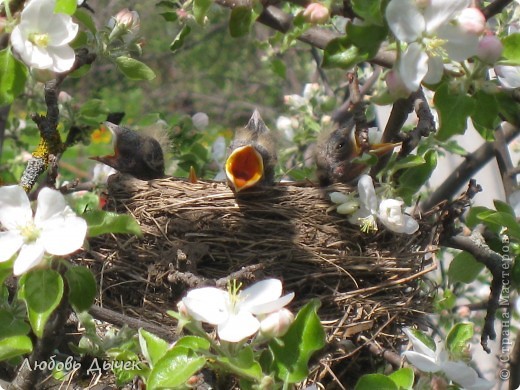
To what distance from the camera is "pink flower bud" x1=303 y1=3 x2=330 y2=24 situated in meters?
1.26

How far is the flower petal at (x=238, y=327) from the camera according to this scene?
1.04m

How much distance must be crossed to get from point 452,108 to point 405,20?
0.17m

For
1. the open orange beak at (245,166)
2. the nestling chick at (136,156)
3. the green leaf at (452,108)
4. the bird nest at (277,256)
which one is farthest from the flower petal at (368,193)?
the nestling chick at (136,156)

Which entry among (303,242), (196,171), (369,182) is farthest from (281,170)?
(369,182)

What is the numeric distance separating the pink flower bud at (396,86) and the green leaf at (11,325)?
0.59m

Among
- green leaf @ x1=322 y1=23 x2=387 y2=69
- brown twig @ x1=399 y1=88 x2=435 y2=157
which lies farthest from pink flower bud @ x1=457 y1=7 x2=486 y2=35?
brown twig @ x1=399 y1=88 x2=435 y2=157

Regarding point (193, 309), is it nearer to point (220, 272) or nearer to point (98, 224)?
point (98, 224)

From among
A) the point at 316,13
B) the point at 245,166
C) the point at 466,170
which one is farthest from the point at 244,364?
the point at 466,170

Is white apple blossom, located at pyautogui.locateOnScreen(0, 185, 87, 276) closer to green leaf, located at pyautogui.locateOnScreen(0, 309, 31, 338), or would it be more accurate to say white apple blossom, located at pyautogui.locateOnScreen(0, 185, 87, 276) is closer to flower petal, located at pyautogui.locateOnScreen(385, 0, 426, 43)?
green leaf, located at pyautogui.locateOnScreen(0, 309, 31, 338)

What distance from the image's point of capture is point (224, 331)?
105 cm

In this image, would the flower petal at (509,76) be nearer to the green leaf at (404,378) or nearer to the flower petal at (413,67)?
the flower petal at (413,67)

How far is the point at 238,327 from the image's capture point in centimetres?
105

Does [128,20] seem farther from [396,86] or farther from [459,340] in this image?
[459,340]

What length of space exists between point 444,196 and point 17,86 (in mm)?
1225
